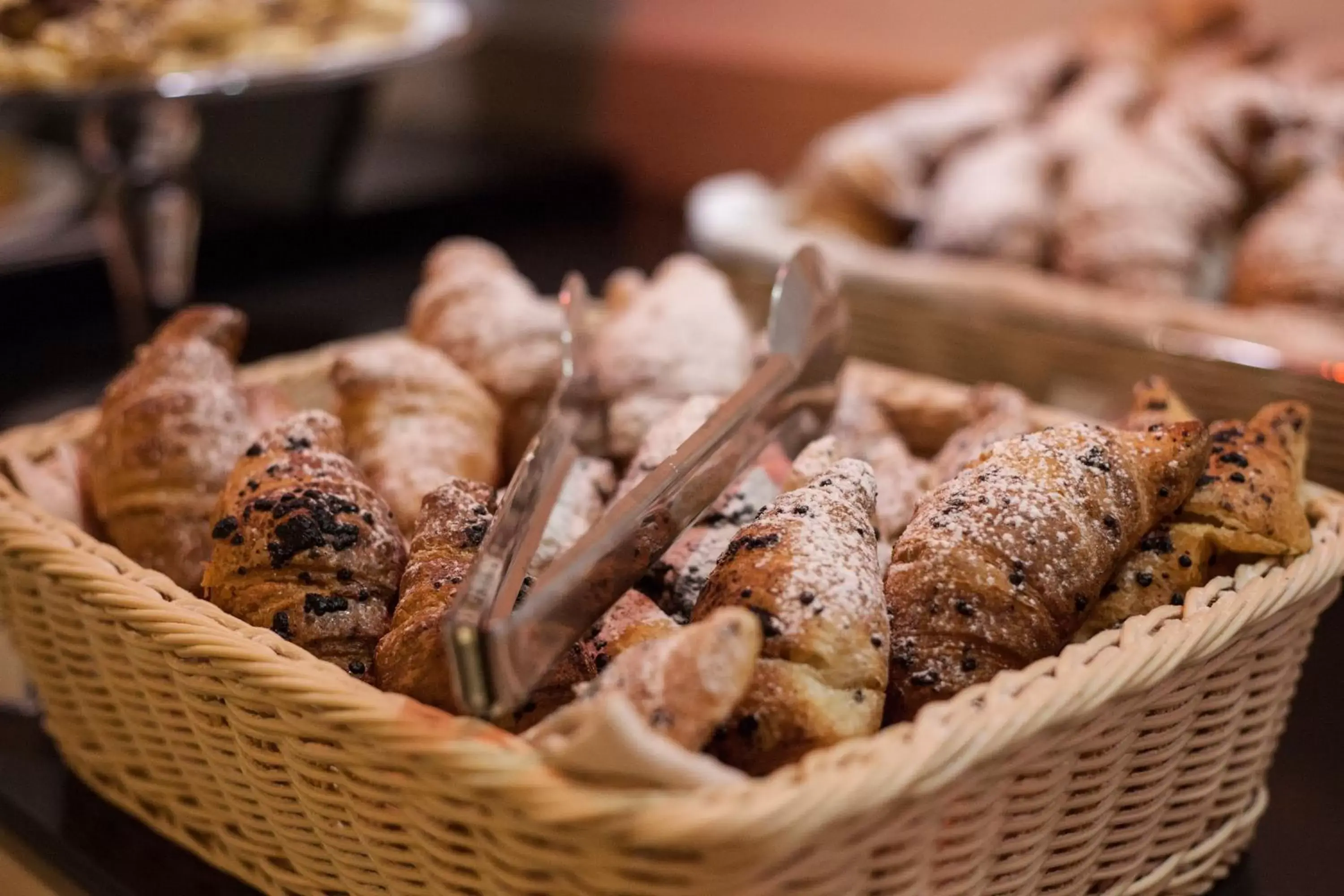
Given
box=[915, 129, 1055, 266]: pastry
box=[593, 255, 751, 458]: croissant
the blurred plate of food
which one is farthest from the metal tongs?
the blurred plate of food

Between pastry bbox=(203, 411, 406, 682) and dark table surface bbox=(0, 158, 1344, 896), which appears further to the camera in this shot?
dark table surface bbox=(0, 158, 1344, 896)

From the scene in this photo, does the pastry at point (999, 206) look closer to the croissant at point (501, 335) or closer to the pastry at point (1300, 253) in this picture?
the pastry at point (1300, 253)

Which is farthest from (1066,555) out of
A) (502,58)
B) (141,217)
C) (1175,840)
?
(502,58)

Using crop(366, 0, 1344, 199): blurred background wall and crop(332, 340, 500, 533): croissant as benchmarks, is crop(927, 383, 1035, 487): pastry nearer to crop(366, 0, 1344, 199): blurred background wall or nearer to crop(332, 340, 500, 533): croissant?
crop(332, 340, 500, 533): croissant

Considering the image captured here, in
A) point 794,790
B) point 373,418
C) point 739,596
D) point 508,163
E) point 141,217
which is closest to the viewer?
point 794,790

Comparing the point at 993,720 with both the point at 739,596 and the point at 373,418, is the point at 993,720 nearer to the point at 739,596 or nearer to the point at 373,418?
the point at 739,596

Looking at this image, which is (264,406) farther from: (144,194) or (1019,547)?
(144,194)
